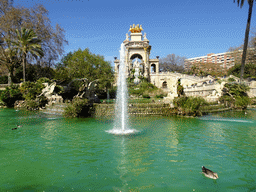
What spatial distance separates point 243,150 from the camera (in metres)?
6.44

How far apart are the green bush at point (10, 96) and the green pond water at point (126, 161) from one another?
55.2 feet

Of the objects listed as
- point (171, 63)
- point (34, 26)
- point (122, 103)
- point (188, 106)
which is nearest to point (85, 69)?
point (34, 26)

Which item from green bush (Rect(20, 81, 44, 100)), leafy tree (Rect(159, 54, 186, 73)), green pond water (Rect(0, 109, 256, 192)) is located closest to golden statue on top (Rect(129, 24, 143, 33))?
leafy tree (Rect(159, 54, 186, 73))

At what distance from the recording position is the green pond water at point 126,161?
4246mm

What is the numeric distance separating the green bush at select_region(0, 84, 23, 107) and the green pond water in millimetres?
16815

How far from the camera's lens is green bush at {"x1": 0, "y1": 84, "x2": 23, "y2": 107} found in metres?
22.9

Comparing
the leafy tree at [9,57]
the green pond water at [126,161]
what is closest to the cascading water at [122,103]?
the green pond water at [126,161]

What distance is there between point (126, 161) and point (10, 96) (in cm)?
2286

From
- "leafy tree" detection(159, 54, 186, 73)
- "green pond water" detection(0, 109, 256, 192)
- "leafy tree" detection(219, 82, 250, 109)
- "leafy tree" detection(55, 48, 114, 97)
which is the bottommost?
"green pond water" detection(0, 109, 256, 192)

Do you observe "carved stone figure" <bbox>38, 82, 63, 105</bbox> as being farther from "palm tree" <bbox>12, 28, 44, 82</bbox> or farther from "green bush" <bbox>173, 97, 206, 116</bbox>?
"green bush" <bbox>173, 97, 206, 116</bbox>

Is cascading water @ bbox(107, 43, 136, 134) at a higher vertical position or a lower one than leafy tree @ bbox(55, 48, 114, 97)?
lower

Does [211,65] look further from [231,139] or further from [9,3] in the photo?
[231,139]

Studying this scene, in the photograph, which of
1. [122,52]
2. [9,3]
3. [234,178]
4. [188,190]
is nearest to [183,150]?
[234,178]

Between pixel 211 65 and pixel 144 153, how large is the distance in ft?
235
